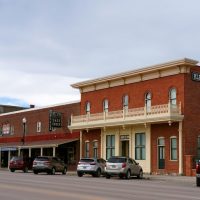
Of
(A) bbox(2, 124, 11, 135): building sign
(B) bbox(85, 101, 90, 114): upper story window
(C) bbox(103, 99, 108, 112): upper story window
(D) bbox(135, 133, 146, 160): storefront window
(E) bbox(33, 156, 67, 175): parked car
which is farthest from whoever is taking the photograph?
(A) bbox(2, 124, 11, 135): building sign

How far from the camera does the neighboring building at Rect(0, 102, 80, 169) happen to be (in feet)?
178

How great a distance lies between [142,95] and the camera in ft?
149

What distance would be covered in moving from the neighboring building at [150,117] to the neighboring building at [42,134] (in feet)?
11.1

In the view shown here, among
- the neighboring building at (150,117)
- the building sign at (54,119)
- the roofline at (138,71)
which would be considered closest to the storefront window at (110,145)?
the neighboring building at (150,117)

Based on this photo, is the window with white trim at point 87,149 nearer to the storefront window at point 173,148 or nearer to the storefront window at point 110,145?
the storefront window at point 110,145

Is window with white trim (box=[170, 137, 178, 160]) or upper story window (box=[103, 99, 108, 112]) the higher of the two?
upper story window (box=[103, 99, 108, 112])

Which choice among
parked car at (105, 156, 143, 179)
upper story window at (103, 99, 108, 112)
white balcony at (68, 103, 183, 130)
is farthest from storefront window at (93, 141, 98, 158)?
parked car at (105, 156, 143, 179)

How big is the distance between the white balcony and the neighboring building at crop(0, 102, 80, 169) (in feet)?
10.2

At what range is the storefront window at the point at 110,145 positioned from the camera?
4806cm

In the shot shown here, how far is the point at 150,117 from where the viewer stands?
42125 mm

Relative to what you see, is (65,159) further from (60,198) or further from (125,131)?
(60,198)

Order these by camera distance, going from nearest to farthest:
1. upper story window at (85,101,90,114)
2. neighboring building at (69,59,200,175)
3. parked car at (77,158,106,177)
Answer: parked car at (77,158,106,177) → neighboring building at (69,59,200,175) → upper story window at (85,101,90,114)

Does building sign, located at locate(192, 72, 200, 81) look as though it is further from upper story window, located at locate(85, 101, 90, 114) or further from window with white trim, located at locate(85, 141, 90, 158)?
window with white trim, located at locate(85, 141, 90, 158)

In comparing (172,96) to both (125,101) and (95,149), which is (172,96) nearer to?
(125,101)
